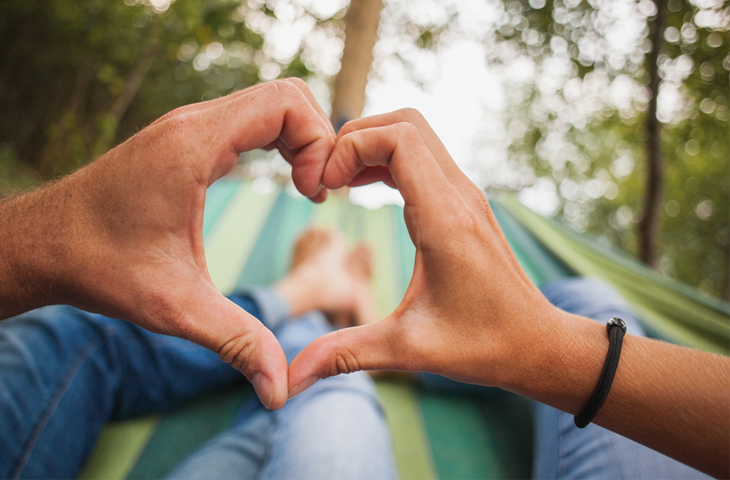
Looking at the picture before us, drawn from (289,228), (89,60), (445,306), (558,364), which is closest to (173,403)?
(445,306)

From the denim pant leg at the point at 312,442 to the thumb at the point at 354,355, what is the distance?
254 millimetres

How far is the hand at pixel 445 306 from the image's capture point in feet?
1.86

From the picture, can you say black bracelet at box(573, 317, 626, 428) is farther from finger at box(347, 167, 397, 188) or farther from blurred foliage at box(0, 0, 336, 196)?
blurred foliage at box(0, 0, 336, 196)

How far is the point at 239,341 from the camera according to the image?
1.90ft

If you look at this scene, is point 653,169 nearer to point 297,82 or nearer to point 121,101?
point 297,82

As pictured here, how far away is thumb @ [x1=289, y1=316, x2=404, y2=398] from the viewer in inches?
23.2

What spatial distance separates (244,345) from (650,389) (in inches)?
24.6

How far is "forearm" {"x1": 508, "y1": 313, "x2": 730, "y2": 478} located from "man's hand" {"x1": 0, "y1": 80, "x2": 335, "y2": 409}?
421mm

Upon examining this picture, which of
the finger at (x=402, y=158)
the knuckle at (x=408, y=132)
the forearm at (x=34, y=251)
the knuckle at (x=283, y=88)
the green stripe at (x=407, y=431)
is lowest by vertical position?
the green stripe at (x=407, y=431)

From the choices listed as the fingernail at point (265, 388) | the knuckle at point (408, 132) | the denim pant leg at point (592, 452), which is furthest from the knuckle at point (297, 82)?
the denim pant leg at point (592, 452)

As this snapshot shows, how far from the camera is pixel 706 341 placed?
1360mm

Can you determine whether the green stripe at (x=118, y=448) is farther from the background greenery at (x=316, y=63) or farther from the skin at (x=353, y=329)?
the background greenery at (x=316, y=63)

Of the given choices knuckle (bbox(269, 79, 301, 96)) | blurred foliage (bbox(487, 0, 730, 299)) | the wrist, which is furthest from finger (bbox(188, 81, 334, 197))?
blurred foliage (bbox(487, 0, 730, 299))

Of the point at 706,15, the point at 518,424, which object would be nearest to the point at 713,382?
the point at 518,424
